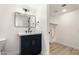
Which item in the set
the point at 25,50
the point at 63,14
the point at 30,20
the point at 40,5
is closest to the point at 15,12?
the point at 30,20

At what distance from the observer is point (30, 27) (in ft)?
3.44

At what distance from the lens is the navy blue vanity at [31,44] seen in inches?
39.9

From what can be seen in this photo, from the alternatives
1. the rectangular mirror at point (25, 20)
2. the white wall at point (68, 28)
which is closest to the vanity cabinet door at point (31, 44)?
the rectangular mirror at point (25, 20)

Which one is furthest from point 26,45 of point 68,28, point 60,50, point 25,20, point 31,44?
point 68,28

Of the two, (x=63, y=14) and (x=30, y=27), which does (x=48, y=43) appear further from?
(x=63, y=14)

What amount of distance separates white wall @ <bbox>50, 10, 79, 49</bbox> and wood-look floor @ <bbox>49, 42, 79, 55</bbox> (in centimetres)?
5

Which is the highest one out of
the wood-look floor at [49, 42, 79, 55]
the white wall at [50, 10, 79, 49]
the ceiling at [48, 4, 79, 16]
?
the ceiling at [48, 4, 79, 16]

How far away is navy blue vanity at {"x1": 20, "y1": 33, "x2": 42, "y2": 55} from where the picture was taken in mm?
1014

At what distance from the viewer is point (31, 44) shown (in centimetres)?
108

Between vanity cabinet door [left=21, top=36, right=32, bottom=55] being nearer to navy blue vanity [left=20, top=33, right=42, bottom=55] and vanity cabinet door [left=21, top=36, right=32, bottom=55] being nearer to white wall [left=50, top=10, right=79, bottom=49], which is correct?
navy blue vanity [left=20, top=33, right=42, bottom=55]

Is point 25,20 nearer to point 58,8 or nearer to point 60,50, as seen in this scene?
point 58,8

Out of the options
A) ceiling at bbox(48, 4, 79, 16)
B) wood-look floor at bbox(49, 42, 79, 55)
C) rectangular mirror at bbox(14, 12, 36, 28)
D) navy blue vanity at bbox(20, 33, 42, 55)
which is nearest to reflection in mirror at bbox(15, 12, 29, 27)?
rectangular mirror at bbox(14, 12, 36, 28)

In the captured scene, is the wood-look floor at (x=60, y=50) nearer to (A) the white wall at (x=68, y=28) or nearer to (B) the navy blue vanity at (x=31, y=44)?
(A) the white wall at (x=68, y=28)
